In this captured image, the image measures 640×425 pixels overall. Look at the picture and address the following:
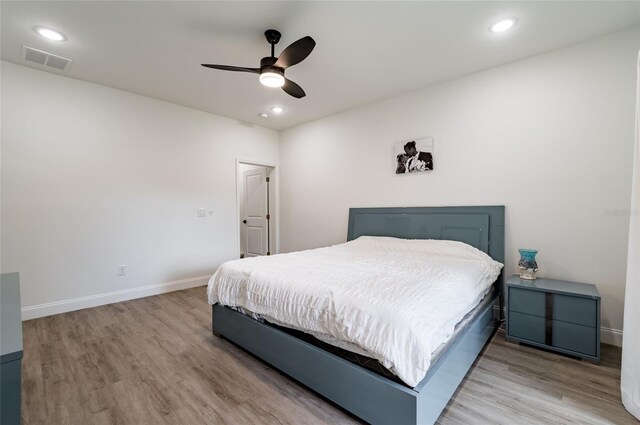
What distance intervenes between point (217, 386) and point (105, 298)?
2.57 m

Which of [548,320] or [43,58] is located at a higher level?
[43,58]

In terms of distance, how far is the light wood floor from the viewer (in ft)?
5.49

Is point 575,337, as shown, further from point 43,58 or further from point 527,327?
point 43,58

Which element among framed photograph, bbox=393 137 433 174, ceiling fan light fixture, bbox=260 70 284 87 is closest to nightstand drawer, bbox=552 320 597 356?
framed photograph, bbox=393 137 433 174

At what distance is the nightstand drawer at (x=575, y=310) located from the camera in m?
2.16

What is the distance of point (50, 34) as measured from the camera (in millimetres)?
2520

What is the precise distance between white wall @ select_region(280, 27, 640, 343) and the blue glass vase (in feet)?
0.84

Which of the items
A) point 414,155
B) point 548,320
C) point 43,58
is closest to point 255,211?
point 414,155

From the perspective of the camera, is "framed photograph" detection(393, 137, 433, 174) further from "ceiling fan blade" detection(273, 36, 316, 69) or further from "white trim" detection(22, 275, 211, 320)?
"white trim" detection(22, 275, 211, 320)

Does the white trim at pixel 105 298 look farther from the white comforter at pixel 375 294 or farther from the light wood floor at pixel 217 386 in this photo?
the white comforter at pixel 375 294

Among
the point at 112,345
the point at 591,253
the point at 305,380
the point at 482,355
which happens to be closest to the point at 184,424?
the point at 305,380

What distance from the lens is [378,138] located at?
407cm

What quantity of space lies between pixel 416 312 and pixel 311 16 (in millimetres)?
2324

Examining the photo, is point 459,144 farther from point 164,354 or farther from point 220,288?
point 164,354
